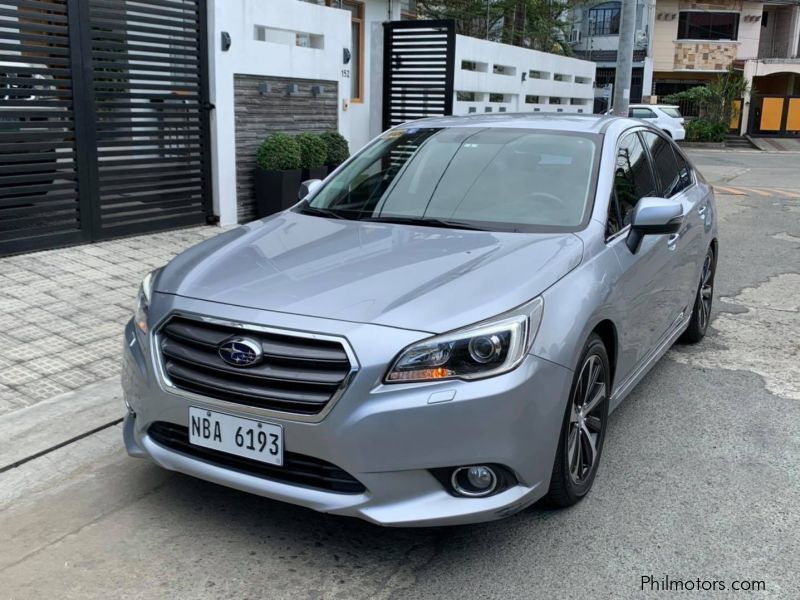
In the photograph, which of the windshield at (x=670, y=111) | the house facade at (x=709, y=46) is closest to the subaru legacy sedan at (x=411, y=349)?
the windshield at (x=670, y=111)

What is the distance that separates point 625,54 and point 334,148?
6478mm

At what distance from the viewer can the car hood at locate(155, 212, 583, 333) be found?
2922 mm

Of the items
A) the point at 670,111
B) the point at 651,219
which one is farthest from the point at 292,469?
the point at 670,111

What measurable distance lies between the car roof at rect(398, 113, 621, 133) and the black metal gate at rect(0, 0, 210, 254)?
3.96m

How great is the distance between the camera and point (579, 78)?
2248 cm

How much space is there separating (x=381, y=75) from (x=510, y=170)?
946cm

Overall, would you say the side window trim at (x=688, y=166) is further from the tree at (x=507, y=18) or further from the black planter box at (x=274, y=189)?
the tree at (x=507, y=18)

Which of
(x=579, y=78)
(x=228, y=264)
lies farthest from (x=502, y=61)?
(x=228, y=264)

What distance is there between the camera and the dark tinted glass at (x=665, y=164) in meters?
4.91

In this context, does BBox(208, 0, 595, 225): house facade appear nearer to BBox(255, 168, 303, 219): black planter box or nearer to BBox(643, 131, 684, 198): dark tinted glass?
BBox(255, 168, 303, 219): black planter box

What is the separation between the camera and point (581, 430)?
3.41 meters

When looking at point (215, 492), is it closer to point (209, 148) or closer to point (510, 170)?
point (510, 170)

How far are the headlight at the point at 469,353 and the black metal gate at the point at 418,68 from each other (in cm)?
1005

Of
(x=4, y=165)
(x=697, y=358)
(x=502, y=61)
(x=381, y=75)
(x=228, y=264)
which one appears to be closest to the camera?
(x=228, y=264)
